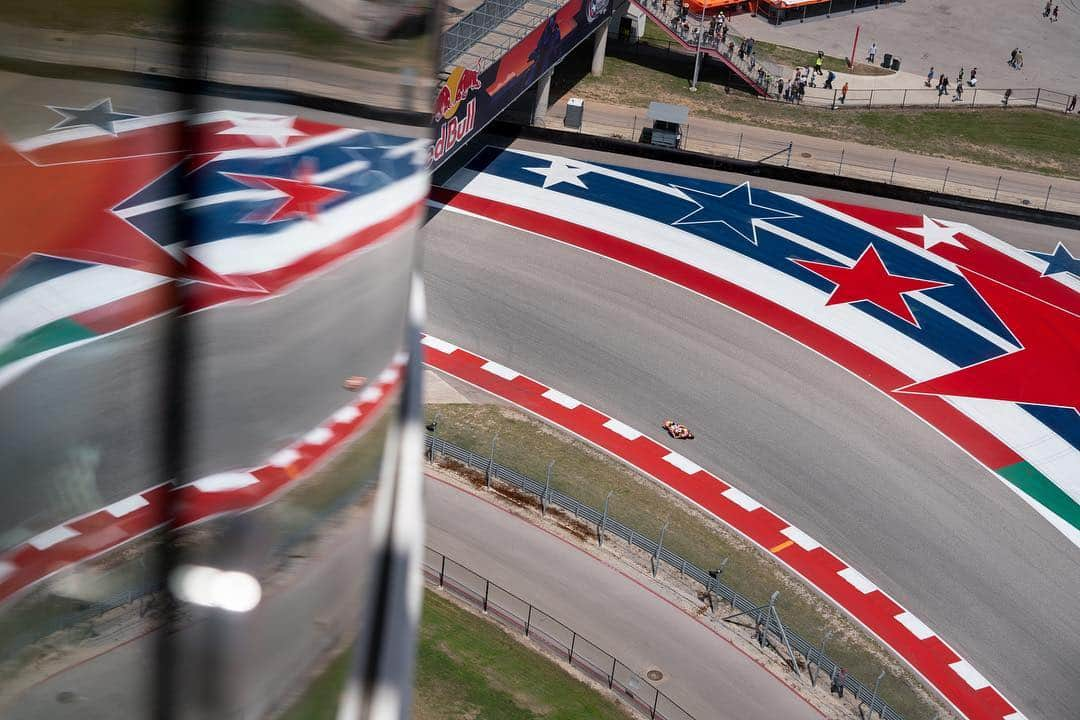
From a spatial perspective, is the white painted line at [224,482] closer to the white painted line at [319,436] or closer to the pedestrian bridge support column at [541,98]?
the white painted line at [319,436]

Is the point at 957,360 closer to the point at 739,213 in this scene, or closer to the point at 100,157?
the point at 739,213

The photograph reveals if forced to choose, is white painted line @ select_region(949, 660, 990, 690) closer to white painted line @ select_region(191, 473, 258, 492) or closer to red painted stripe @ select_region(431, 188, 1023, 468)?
red painted stripe @ select_region(431, 188, 1023, 468)

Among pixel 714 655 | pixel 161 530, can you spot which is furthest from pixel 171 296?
pixel 714 655

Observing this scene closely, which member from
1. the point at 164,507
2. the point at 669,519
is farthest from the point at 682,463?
the point at 164,507

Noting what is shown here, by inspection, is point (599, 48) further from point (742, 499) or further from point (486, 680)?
point (486, 680)

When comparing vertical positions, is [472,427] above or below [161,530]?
below

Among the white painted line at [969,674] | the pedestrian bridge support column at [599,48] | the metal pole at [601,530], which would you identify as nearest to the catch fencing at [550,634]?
the metal pole at [601,530]
